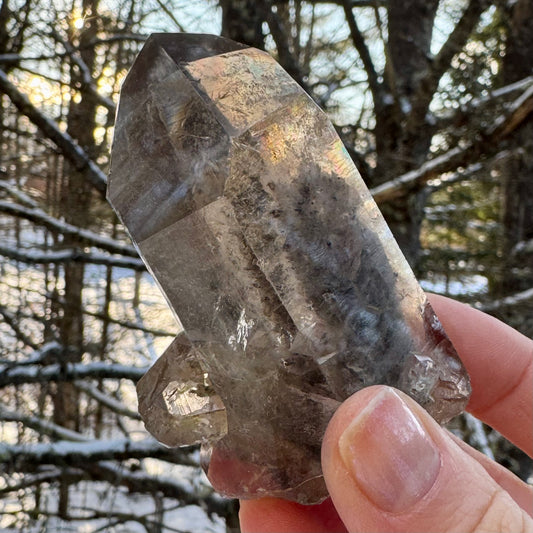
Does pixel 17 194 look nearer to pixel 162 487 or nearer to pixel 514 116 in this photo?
pixel 162 487

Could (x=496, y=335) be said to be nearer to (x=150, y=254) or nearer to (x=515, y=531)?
(x=515, y=531)

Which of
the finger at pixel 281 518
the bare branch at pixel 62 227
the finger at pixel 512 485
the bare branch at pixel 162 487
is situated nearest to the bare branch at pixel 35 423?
the bare branch at pixel 162 487

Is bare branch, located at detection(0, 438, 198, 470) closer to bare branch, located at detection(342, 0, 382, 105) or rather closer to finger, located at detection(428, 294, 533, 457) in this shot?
finger, located at detection(428, 294, 533, 457)

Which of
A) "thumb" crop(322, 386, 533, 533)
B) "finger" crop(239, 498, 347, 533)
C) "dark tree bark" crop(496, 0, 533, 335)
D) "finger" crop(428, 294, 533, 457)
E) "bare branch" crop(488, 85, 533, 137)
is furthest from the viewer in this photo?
"dark tree bark" crop(496, 0, 533, 335)


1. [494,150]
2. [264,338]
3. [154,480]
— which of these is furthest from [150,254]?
[154,480]

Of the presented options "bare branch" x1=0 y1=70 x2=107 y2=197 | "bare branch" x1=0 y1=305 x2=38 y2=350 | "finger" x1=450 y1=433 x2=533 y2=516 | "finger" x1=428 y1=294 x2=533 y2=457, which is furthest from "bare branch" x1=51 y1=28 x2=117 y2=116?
"finger" x1=450 y1=433 x2=533 y2=516

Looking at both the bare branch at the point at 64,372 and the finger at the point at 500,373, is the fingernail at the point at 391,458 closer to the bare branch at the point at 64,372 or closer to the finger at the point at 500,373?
the finger at the point at 500,373

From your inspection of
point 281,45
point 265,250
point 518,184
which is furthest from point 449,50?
point 265,250
